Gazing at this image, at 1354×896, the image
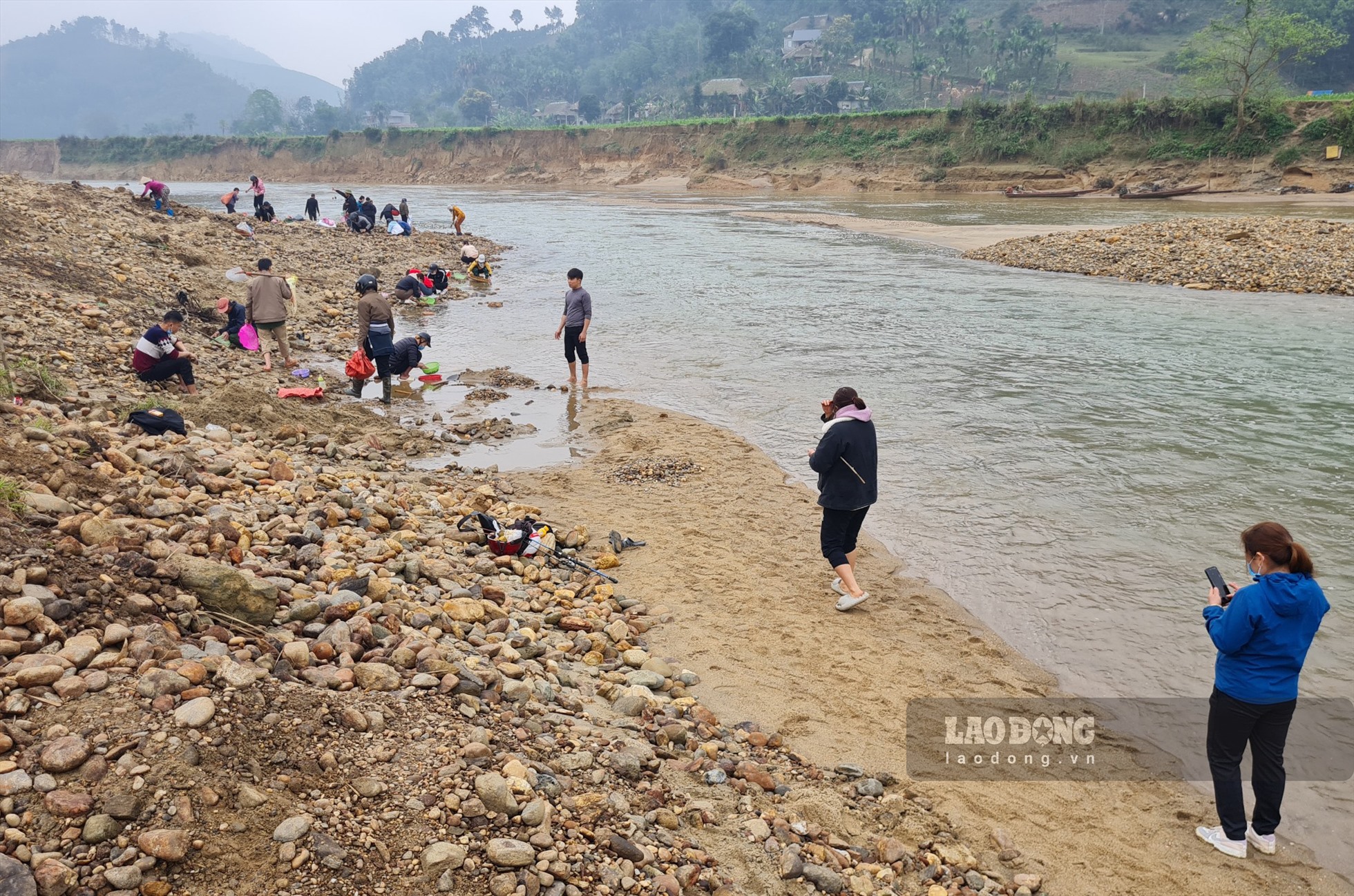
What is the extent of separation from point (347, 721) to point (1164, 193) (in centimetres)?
4922

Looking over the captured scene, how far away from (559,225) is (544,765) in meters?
37.8

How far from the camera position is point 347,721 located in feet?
13.2

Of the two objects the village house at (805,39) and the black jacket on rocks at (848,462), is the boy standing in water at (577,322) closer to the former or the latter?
the black jacket on rocks at (848,462)

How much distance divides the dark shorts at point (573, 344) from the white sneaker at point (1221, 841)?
988cm

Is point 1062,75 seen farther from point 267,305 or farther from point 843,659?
point 843,659

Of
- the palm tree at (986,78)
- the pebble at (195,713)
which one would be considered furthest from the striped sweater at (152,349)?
the palm tree at (986,78)

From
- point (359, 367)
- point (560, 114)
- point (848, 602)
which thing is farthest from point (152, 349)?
point (560, 114)

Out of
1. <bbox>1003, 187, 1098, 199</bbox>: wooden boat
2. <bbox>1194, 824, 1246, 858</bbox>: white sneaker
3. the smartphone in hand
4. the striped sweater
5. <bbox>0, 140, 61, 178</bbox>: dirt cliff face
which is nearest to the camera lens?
the smartphone in hand

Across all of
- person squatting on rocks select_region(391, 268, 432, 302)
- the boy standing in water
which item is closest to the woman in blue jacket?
the boy standing in water

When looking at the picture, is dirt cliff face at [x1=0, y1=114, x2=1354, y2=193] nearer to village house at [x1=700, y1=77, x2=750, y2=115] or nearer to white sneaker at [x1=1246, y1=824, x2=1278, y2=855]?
village house at [x1=700, y1=77, x2=750, y2=115]

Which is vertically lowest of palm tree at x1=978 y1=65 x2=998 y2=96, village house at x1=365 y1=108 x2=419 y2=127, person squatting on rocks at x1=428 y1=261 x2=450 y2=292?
person squatting on rocks at x1=428 y1=261 x2=450 y2=292

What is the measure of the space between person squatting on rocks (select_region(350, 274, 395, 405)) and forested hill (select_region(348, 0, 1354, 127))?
2324 inches

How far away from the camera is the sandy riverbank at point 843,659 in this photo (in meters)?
4.43

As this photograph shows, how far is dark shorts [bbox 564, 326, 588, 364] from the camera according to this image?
1284cm
